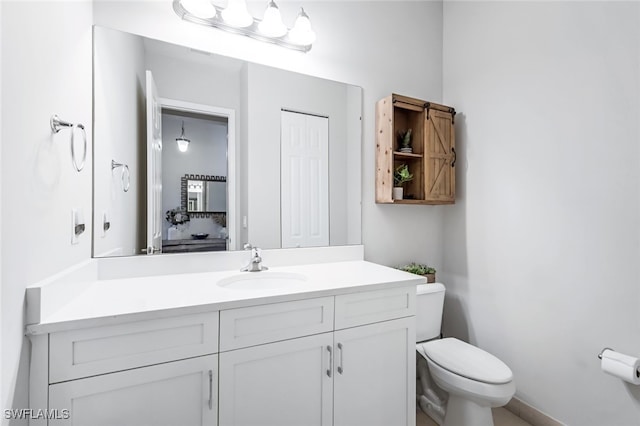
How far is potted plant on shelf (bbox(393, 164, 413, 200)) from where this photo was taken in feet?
6.31

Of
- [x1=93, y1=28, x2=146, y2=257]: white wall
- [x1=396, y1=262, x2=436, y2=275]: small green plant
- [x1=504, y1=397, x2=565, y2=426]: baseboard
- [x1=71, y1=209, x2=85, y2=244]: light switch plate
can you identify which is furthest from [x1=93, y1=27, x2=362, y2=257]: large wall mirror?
[x1=504, y1=397, x2=565, y2=426]: baseboard

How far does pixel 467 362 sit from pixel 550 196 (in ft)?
3.14

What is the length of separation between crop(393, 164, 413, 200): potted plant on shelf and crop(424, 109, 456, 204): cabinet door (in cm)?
12

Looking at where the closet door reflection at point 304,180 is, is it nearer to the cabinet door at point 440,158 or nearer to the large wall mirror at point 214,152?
the large wall mirror at point 214,152

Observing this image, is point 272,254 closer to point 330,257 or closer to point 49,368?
point 330,257

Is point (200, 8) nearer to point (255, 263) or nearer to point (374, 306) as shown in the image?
point (255, 263)

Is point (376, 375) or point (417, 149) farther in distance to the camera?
point (417, 149)

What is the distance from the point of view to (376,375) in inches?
52.6

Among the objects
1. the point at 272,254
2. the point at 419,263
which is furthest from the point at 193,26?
the point at 419,263

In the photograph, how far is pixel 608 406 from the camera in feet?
4.58

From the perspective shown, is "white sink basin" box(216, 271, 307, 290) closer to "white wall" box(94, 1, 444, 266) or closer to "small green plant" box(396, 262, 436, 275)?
"white wall" box(94, 1, 444, 266)

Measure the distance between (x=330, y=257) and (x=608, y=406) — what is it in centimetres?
146

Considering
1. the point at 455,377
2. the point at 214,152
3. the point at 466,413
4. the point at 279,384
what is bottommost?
the point at 466,413

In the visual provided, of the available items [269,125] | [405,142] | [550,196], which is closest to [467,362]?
[550,196]
